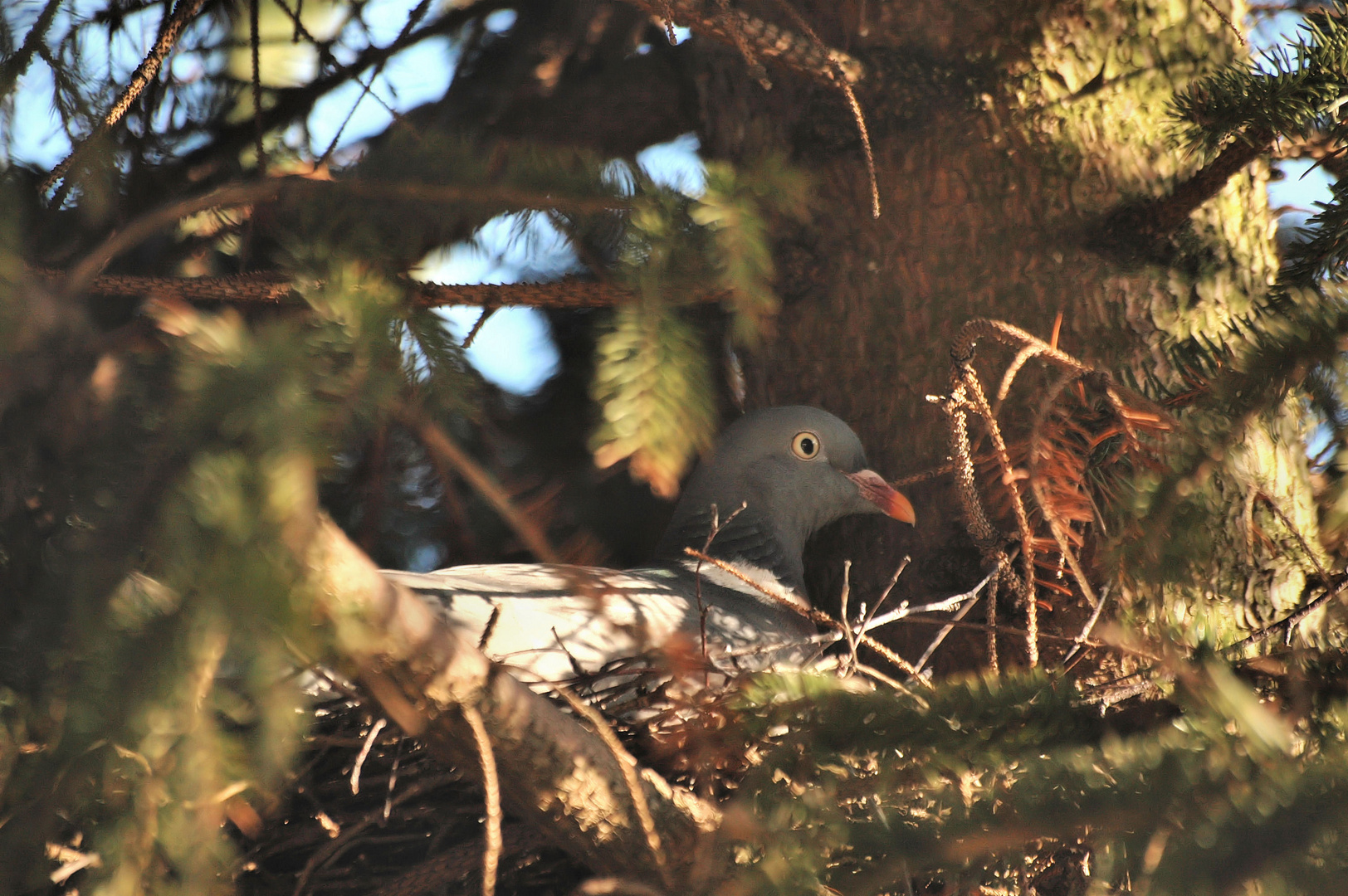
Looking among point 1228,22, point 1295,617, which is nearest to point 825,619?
point 1295,617

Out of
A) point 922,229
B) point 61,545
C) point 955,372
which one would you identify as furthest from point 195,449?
point 922,229

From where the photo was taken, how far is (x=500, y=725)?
1.15 meters

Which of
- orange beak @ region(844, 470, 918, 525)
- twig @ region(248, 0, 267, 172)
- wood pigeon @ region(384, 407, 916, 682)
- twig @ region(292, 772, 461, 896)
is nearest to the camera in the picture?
twig @ region(292, 772, 461, 896)

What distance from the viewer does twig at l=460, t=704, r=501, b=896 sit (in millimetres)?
1072

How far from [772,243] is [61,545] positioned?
5.92 feet

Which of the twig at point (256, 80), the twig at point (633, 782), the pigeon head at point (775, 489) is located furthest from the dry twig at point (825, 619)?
the twig at point (256, 80)

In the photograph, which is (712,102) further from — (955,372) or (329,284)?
(329,284)

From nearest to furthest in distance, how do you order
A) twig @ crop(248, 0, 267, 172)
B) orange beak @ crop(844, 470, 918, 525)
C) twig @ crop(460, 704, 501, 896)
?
twig @ crop(460, 704, 501, 896)
twig @ crop(248, 0, 267, 172)
orange beak @ crop(844, 470, 918, 525)

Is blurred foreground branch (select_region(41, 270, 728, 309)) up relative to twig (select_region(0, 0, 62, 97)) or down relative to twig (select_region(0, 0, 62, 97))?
down

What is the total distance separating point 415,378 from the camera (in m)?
1.46

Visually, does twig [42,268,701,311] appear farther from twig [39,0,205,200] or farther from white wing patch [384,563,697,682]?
white wing patch [384,563,697,682]

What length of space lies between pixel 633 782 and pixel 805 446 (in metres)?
1.36

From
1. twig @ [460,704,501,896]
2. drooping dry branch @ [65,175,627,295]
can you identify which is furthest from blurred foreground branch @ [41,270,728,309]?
twig @ [460,704,501,896]

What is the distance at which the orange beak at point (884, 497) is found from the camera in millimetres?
2311
